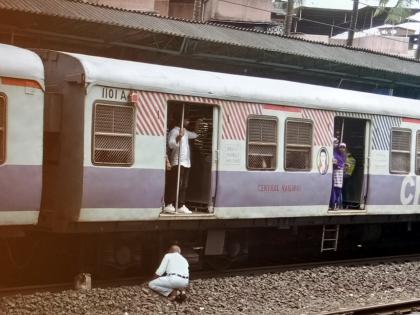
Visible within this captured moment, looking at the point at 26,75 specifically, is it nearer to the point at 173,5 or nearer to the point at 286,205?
the point at 286,205

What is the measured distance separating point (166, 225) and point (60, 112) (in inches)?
96.2

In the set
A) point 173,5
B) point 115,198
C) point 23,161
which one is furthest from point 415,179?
point 173,5

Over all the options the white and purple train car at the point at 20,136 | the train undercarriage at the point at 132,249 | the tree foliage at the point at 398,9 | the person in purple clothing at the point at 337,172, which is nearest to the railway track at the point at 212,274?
the train undercarriage at the point at 132,249

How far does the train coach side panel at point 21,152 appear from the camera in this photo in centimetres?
881

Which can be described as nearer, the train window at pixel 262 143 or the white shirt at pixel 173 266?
the white shirt at pixel 173 266

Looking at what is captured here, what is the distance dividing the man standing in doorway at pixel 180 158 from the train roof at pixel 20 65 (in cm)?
244

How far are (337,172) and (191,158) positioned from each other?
3105 mm

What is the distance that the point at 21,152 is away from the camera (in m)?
8.95

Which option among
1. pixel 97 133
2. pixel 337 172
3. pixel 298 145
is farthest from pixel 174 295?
pixel 337 172

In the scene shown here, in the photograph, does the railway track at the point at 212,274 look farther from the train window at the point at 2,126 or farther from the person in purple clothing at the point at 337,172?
the train window at the point at 2,126

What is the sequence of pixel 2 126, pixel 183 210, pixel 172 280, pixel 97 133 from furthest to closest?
pixel 183 210, pixel 97 133, pixel 172 280, pixel 2 126

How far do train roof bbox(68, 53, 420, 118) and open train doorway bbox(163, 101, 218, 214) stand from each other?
1.25ft

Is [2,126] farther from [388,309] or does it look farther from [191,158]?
[388,309]

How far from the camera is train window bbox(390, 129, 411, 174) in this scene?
1386cm
